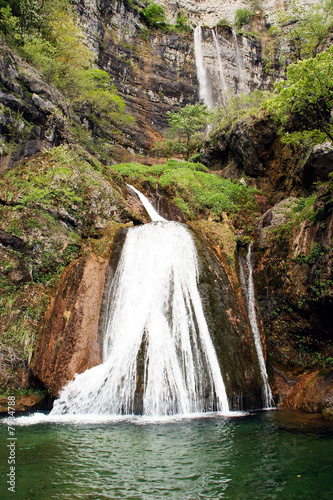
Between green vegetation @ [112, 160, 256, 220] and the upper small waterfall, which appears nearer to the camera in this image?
the upper small waterfall

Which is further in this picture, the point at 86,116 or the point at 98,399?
the point at 86,116

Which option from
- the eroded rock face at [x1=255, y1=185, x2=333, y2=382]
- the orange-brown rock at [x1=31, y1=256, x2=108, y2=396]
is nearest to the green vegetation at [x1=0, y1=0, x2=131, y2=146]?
the orange-brown rock at [x1=31, y1=256, x2=108, y2=396]

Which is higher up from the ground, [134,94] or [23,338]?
[134,94]

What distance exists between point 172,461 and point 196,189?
1674 centimetres

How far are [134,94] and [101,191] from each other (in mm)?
25685

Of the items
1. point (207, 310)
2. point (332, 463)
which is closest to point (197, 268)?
point (207, 310)

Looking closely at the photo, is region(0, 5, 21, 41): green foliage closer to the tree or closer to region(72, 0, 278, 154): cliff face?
region(72, 0, 278, 154): cliff face

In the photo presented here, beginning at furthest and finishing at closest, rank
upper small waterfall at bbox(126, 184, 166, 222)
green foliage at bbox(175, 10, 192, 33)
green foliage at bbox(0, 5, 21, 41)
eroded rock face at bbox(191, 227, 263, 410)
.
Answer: green foliage at bbox(175, 10, 192, 33)
upper small waterfall at bbox(126, 184, 166, 222)
green foliage at bbox(0, 5, 21, 41)
eroded rock face at bbox(191, 227, 263, 410)

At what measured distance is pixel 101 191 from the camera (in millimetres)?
14812

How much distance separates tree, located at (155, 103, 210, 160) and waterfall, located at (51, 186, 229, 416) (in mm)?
19145

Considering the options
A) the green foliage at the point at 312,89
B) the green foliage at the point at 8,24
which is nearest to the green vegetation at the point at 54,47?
the green foliage at the point at 8,24

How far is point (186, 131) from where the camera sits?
1142 inches

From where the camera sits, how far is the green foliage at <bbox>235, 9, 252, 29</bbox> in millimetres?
46844

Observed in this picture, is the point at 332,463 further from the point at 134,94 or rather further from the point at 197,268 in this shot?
the point at 134,94
